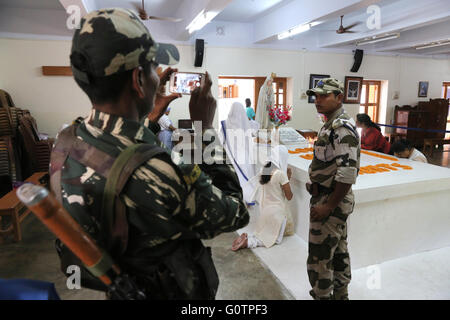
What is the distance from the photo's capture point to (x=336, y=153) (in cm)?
182

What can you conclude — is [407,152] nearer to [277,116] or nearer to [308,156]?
[308,156]

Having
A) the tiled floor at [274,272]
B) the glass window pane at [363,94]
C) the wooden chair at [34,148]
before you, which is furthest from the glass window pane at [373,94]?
the wooden chair at [34,148]

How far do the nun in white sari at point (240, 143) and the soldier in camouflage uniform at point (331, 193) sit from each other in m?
1.60

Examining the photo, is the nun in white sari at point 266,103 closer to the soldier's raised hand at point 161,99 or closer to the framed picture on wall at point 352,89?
the soldier's raised hand at point 161,99

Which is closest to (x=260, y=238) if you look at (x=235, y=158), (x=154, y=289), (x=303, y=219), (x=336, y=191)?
(x=303, y=219)

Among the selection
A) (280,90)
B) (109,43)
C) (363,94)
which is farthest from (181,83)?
(363,94)

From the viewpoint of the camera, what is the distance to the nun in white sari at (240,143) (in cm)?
355

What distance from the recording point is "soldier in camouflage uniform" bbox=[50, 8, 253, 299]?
63cm

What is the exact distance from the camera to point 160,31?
6.92 metres

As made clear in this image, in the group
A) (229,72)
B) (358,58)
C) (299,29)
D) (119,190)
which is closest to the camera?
(119,190)

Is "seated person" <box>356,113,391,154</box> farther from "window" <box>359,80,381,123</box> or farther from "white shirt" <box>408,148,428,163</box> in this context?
"window" <box>359,80,381,123</box>

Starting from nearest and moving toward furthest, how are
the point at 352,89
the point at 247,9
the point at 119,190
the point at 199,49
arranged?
the point at 119,190 → the point at 247,9 → the point at 199,49 → the point at 352,89

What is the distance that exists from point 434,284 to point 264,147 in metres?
2.18

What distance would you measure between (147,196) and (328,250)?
160cm
